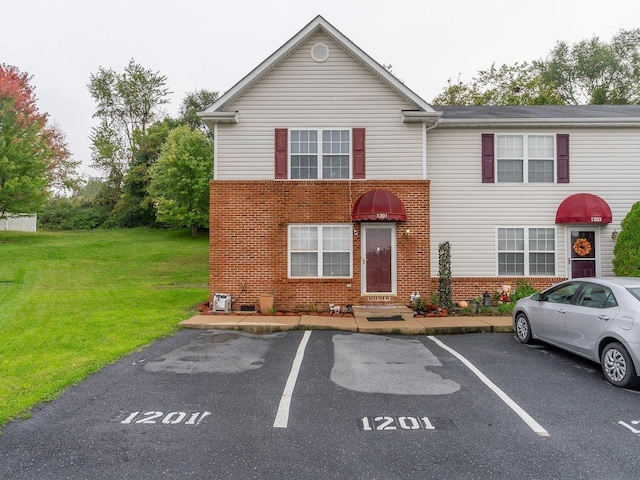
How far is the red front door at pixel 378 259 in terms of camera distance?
12.0m

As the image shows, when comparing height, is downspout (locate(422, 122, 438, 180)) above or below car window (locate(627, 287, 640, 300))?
above

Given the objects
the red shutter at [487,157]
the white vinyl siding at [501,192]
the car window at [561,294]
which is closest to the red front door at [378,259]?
the white vinyl siding at [501,192]

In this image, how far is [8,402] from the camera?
486 centimetres

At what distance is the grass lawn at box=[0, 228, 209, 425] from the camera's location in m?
6.09

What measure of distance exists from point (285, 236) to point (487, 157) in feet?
22.8

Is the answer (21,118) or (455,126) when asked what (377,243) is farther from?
(21,118)

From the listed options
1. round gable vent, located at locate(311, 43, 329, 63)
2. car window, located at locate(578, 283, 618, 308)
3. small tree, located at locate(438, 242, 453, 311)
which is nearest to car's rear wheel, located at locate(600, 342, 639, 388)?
car window, located at locate(578, 283, 618, 308)

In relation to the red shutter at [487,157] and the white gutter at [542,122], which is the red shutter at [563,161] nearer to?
the white gutter at [542,122]

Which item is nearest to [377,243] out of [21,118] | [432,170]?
[432,170]

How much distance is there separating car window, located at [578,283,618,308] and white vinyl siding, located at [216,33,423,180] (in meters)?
6.30

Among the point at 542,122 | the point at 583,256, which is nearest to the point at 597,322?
the point at 583,256

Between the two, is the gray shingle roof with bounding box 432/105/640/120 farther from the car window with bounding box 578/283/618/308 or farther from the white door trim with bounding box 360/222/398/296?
the car window with bounding box 578/283/618/308

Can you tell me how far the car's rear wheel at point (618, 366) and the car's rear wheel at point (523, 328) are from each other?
6.70 ft

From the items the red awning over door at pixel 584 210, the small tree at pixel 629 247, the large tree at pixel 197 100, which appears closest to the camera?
the small tree at pixel 629 247
